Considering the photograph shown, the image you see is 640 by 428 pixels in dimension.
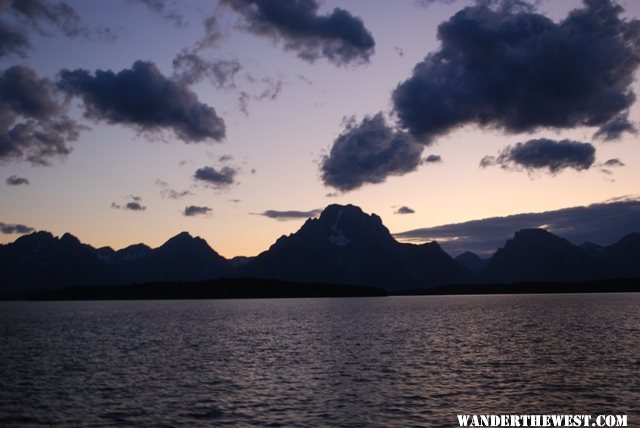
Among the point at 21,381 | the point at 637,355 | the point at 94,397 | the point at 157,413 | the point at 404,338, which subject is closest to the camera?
the point at 157,413

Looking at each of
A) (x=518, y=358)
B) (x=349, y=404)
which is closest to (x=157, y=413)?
(x=349, y=404)

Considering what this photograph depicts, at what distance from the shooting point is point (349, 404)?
47562 millimetres

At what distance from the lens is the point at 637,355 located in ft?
255

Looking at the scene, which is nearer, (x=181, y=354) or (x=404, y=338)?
(x=181, y=354)

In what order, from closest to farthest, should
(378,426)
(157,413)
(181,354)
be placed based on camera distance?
(378,426), (157,413), (181,354)

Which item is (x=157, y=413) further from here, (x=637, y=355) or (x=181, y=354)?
(x=637, y=355)

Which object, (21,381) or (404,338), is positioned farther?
(404,338)

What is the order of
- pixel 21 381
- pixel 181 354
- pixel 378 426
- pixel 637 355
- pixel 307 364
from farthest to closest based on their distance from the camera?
1. pixel 181 354
2. pixel 637 355
3. pixel 307 364
4. pixel 21 381
5. pixel 378 426

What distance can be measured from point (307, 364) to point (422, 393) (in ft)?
78.1

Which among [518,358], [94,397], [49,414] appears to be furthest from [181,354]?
[518,358]

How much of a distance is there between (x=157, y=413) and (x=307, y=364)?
Answer: 3024cm

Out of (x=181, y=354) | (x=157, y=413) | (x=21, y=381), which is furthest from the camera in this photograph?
(x=181, y=354)

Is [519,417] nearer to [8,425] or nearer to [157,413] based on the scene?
[157,413]

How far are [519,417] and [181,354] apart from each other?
186 ft
